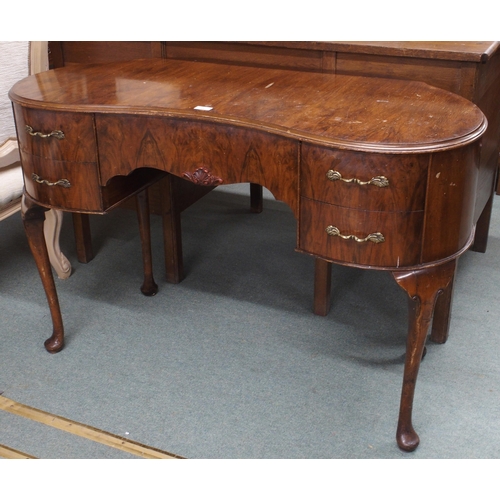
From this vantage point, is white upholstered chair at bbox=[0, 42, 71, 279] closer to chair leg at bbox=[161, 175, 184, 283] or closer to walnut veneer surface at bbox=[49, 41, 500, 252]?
walnut veneer surface at bbox=[49, 41, 500, 252]

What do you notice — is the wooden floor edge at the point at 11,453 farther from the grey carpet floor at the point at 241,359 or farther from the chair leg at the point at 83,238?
the chair leg at the point at 83,238

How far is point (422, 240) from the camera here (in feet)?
5.31

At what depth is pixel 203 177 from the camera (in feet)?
6.02

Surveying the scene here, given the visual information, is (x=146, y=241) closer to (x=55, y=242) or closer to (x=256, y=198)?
(x=55, y=242)

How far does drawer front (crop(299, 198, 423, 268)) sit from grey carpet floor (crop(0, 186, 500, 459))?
548mm

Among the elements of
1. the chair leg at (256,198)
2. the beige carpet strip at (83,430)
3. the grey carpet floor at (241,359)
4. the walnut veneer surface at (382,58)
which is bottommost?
the beige carpet strip at (83,430)

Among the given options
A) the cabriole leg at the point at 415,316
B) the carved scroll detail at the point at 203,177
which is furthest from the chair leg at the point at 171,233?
the cabriole leg at the point at 415,316

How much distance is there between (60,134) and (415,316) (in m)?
1.03

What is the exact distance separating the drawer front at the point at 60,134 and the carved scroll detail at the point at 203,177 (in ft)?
0.91

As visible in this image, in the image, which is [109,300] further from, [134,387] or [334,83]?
[334,83]

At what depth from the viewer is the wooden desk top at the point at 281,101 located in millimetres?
1600

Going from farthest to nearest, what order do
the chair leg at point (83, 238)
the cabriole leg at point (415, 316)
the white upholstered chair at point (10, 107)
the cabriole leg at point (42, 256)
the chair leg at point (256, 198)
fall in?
the chair leg at point (256, 198), the chair leg at point (83, 238), the white upholstered chair at point (10, 107), the cabriole leg at point (42, 256), the cabriole leg at point (415, 316)

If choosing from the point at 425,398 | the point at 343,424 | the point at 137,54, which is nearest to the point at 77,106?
the point at 137,54

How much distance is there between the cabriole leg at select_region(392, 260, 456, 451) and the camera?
5.53 ft
